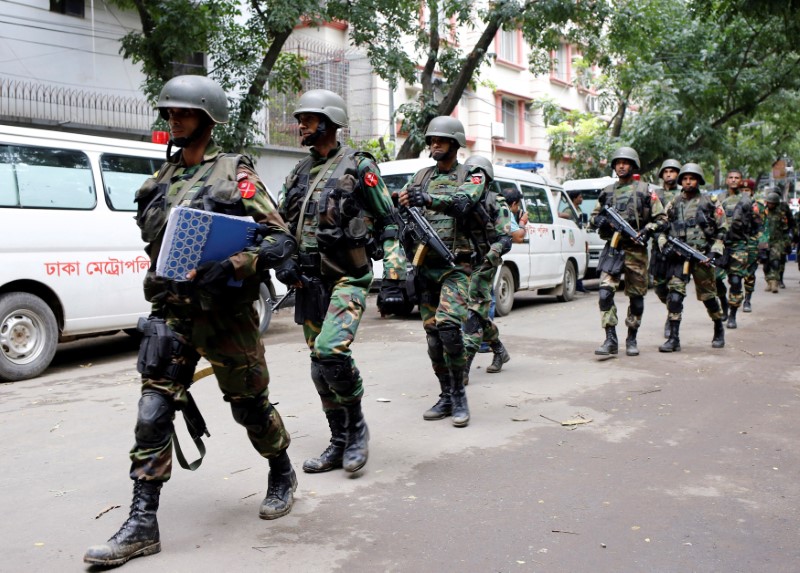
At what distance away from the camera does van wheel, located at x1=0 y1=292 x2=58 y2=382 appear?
717 cm

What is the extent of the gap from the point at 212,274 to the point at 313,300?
1138 millimetres

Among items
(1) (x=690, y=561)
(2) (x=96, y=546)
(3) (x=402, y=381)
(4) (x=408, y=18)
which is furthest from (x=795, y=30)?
(2) (x=96, y=546)

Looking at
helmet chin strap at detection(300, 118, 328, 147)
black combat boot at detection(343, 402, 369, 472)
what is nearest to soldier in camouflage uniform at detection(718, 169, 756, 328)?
black combat boot at detection(343, 402, 369, 472)

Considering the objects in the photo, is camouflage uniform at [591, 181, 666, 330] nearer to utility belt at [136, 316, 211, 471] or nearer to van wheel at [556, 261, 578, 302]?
utility belt at [136, 316, 211, 471]

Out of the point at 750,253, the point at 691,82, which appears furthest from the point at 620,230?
the point at 691,82

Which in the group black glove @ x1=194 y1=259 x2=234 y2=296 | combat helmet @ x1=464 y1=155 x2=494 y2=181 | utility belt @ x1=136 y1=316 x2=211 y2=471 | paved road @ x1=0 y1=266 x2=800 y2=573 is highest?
combat helmet @ x1=464 y1=155 x2=494 y2=181

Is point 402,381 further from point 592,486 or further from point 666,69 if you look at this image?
point 666,69

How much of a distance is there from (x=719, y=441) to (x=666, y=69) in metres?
17.8

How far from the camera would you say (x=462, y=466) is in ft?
14.6

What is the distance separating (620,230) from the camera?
25.6 ft

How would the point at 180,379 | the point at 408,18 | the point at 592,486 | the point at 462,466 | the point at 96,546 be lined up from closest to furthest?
1. the point at 96,546
2. the point at 180,379
3. the point at 592,486
4. the point at 462,466
5. the point at 408,18

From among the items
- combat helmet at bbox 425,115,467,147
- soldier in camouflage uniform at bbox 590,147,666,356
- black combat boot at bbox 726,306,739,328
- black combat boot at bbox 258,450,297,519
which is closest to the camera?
black combat boot at bbox 258,450,297,519

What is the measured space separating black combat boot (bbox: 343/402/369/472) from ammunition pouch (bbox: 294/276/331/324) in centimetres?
50

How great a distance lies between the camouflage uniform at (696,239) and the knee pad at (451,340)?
12.5ft
